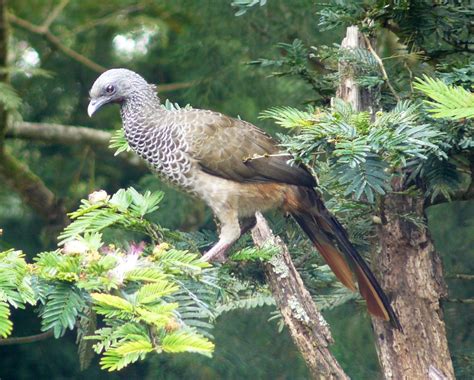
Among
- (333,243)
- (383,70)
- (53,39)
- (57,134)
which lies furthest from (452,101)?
(53,39)

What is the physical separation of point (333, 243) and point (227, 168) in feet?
1.50

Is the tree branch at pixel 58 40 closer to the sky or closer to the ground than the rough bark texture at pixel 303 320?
closer to the sky

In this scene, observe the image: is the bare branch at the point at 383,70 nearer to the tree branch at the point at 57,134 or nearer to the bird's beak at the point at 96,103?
the bird's beak at the point at 96,103

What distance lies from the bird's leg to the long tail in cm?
23

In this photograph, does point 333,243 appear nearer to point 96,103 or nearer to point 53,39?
point 96,103

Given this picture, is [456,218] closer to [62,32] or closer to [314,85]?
[314,85]

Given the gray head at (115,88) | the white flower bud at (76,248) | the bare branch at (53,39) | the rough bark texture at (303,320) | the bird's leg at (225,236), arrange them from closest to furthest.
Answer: the white flower bud at (76,248)
the rough bark texture at (303,320)
the bird's leg at (225,236)
the gray head at (115,88)
the bare branch at (53,39)

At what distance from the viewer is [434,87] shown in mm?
2314

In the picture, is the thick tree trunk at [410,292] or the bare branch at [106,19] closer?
the thick tree trunk at [410,292]

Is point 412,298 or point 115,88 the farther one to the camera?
→ point 115,88

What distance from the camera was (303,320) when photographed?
2.85 m

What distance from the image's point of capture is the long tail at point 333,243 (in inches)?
127

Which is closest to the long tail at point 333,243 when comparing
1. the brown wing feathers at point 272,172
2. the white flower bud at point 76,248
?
the brown wing feathers at point 272,172

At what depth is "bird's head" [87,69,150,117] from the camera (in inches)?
141
